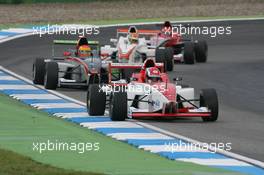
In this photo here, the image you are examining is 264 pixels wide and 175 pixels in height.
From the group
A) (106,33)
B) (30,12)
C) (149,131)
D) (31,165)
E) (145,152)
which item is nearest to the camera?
(31,165)

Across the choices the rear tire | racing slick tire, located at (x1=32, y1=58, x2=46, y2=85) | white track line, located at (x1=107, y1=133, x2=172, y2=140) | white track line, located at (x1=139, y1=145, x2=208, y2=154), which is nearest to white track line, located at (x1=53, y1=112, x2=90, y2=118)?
white track line, located at (x1=107, y1=133, x2=172, y2=140)

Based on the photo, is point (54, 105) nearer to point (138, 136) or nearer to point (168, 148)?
point (138, 136)

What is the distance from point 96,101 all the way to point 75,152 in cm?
462

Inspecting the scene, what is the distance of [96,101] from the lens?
20031 millimetres

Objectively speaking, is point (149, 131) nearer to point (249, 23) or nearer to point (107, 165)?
point (107, 165)

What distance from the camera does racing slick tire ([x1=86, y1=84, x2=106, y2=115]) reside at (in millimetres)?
19984

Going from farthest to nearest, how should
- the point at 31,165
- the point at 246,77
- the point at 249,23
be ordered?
the point at 249,23 < the point at 246,77 < the point at 31,165

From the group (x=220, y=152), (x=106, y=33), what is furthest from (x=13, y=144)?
(x=106, y=33)

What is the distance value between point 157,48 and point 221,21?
14.5m

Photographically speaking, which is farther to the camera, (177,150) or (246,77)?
(246,77)

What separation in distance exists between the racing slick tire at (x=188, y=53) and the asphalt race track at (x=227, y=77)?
0.31 meters

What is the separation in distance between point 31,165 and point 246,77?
15.5 meters

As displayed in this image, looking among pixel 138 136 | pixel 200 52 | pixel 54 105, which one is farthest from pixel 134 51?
pixel 138 136

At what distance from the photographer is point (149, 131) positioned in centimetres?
1827
